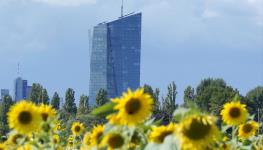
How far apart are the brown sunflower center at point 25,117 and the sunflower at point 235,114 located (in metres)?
1.59

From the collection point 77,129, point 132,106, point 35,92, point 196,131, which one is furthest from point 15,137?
point 35,92

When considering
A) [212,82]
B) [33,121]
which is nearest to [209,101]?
[212,82]

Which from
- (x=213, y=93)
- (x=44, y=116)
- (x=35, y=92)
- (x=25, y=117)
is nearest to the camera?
(x=25, y=117)

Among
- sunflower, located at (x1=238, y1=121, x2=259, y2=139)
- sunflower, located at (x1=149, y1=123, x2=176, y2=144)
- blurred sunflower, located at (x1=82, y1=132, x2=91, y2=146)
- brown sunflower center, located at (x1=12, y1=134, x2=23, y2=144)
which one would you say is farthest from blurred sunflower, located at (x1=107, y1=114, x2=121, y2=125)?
sunflower, located at (x1=238, y1=121, x2=259, y2=139)

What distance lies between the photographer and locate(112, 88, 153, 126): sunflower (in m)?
2.82

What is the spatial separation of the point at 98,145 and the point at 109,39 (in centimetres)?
19115

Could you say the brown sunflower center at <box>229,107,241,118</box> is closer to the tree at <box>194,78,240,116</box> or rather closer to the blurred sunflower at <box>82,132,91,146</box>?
the blurred sunflower at <box>82,132,91,146</box>

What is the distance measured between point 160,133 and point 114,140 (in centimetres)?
18

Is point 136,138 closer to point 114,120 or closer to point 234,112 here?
point 114,120

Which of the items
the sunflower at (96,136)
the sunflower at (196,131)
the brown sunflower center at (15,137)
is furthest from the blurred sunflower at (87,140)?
the sunflower at (196,131)

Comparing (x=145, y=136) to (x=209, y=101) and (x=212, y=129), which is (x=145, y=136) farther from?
(x=209, y=101)

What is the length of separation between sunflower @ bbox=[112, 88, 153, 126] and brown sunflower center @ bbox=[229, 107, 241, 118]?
1.68 meters

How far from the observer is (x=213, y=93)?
74.6 meters

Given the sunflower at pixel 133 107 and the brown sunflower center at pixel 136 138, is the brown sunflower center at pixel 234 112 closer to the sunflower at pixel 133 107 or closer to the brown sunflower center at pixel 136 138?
the brown sunflower center at pixel 136 138
